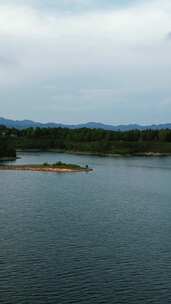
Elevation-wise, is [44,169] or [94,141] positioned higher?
[94,141]

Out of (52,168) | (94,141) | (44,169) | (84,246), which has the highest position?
(94,141)

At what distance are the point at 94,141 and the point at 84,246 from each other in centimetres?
13992

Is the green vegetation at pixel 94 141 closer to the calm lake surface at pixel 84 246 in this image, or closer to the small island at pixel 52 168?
the small island at pixel 52 168

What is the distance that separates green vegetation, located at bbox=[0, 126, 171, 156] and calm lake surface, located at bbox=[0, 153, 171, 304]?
309ft

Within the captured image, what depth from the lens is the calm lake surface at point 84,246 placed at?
87.2 ft

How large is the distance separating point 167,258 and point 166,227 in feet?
29.9

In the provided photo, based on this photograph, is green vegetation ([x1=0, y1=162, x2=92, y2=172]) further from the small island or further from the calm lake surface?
the calm lake surface

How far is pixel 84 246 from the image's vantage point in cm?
3481

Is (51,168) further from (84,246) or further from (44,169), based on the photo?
(84,246)

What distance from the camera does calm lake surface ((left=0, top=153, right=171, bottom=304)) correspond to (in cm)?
2659

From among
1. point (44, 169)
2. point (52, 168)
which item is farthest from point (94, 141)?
point (44, 169)

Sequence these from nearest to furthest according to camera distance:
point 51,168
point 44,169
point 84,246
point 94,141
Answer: point 84,246 < point 44,169 < point 51,168 < point 94,141

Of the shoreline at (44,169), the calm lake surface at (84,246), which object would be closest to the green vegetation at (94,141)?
the shoreline at (44,169)

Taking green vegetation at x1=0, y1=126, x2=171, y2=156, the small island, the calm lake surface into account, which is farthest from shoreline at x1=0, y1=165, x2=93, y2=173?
green vegetation at x1=0, y1=126, x2=171, y2=156
